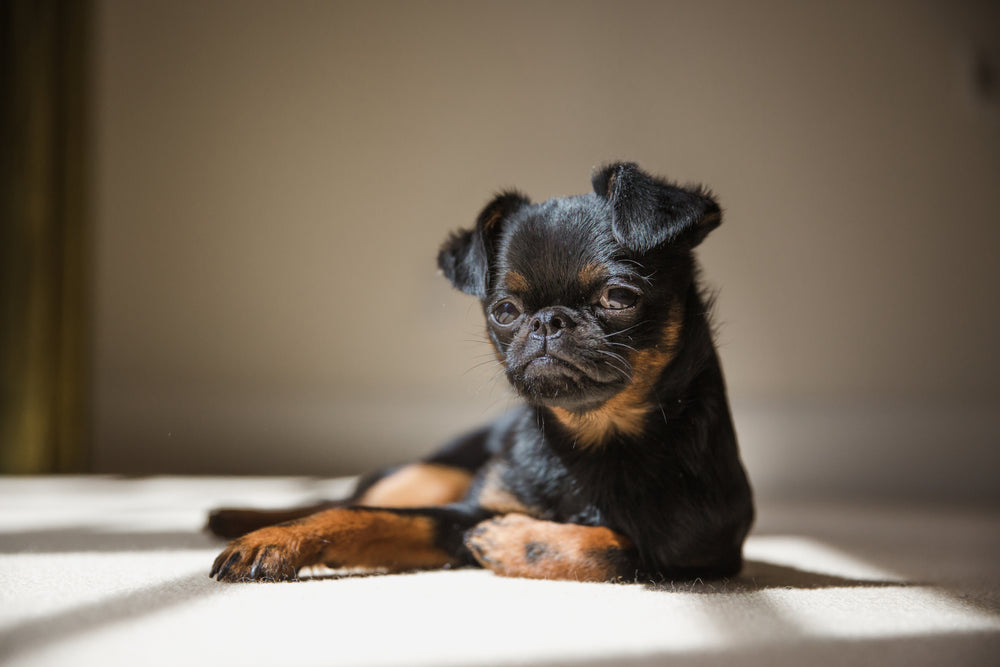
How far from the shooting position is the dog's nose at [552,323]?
1454 millimetres

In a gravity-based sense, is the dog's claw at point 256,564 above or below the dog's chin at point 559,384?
below

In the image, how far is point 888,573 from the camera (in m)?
1.71

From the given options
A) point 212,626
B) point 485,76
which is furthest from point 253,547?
point 485,76

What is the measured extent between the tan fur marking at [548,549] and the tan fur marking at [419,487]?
0.46 meters

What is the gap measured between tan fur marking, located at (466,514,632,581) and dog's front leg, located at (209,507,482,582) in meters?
0.08

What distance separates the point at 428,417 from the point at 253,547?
8.16ft

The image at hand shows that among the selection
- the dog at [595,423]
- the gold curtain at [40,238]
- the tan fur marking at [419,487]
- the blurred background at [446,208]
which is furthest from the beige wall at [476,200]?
the dog at [595,423]

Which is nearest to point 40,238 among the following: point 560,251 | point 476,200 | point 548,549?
point 476,200

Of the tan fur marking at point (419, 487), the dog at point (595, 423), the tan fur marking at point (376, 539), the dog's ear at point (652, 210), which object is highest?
the dog's ear at point (652, 210)

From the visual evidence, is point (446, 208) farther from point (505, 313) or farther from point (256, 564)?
point (256, 564)

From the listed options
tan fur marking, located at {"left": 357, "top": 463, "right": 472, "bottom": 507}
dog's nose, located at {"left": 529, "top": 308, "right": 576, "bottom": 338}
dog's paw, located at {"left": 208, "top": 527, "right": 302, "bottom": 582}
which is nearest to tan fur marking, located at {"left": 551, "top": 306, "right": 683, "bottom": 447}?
dog's nose, located at {"left": 529, "top": 308, "right": 576, "bottom": 338}

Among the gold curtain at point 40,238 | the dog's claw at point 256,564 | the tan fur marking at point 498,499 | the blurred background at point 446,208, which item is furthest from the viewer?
the blurred background at point 446,208

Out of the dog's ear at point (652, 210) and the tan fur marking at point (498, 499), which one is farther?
the tan fur marking at point (498, 499)

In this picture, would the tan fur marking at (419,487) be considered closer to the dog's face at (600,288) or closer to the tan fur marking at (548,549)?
the tan fur marking at (548,549)
